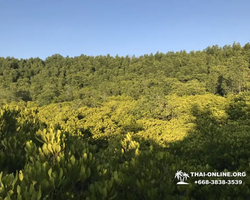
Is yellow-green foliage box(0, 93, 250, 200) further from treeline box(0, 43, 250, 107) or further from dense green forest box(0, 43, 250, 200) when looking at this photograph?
treeline box(0, 43, 250, 107)

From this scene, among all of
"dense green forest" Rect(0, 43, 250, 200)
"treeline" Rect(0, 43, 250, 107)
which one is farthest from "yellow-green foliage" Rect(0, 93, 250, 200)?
"treeline" Rect(0, 43, 250, 107)

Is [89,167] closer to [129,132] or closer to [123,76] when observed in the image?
[129,132]

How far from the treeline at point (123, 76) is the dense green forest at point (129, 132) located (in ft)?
1.28

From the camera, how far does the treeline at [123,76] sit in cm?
5125

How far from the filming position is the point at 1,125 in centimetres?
470

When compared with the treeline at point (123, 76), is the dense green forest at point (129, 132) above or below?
below

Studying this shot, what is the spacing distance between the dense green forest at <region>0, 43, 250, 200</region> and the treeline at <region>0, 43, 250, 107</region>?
39 centimetres

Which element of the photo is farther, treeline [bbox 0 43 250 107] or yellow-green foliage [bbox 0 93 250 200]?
treeline [bbox 0 43 250 107]

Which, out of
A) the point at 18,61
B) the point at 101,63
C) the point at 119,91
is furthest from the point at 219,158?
the point at 18,61

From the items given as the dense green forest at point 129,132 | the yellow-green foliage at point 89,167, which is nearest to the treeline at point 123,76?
the dense green forest at point 129,132

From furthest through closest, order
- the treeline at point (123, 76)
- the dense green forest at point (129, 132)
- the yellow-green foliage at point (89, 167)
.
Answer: the treeline at point (123, 76), the dense green forest at point (129, 132), the yellow-green foliage at point (89, 167)

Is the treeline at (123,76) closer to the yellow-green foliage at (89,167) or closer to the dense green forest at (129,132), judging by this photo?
the dense green forest at (129,132)

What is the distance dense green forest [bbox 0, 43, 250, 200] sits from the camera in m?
2.40

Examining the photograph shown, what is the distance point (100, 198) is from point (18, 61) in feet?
340
